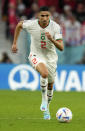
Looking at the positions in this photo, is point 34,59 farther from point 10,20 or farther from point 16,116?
point 10,20

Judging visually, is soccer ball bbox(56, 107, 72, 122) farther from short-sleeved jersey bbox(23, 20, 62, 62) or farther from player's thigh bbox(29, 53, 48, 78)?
short-sleeved jersey bbox(23, 20, 62, 62)

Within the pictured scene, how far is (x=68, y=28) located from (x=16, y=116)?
8.90 m

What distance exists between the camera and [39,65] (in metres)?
11.2

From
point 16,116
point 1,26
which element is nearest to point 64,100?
point 16,116

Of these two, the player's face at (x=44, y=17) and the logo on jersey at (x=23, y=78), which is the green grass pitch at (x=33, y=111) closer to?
the logo on jersey at (x=23, y=78)

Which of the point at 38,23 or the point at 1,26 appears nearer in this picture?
the point at 38,23

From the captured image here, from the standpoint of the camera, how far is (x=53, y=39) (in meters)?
10.6

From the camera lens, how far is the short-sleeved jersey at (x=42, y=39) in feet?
37.5

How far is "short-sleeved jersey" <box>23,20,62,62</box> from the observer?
37.5 ft

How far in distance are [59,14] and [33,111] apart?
384 inches

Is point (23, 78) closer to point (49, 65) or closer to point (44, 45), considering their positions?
point (49, 65)

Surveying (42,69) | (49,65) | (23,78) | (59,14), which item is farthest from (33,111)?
(59,14)

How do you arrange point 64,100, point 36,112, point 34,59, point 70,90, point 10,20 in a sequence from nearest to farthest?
point 34,59
point 36,112
point 64,100
point 70,90
point 10,20

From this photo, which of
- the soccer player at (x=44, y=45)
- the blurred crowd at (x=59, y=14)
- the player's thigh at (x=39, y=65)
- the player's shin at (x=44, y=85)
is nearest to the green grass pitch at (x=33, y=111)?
the player's shin at (x=44, y=85)
